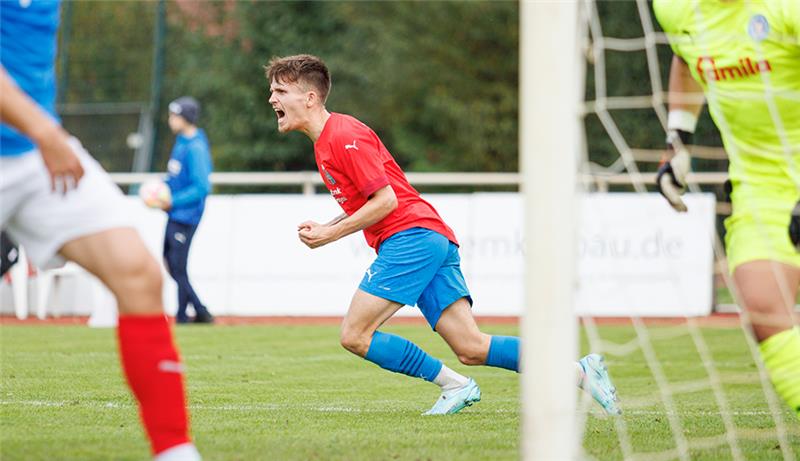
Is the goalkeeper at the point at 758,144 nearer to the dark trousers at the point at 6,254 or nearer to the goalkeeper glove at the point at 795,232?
the goalkeeper glove at the point at 795,232

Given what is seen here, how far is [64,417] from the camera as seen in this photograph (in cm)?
606

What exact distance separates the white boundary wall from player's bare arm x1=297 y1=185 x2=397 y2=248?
8.00 metres

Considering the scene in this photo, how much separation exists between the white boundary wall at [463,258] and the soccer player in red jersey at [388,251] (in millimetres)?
7613

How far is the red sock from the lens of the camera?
4.02 metres

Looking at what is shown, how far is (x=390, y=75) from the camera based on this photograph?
30766mm

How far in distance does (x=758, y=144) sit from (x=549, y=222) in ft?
5.06

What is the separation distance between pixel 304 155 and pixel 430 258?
24530mm

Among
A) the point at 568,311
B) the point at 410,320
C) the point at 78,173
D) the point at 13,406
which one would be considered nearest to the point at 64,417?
the point at 13,406

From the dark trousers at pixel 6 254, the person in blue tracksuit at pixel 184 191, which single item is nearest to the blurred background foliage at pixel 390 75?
the person in blue tracksuit at pixel 184 191

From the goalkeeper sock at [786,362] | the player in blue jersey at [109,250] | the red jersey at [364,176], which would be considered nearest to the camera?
the player in blue jersey at [109,250]

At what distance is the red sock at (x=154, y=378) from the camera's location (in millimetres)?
4016

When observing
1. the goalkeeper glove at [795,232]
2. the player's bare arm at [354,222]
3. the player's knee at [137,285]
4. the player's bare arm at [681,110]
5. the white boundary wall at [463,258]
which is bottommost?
the white boundary wall at [463,258]

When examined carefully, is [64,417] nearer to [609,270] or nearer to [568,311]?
[568,311]

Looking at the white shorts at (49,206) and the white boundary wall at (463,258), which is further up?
the white shorts at (49,206)
